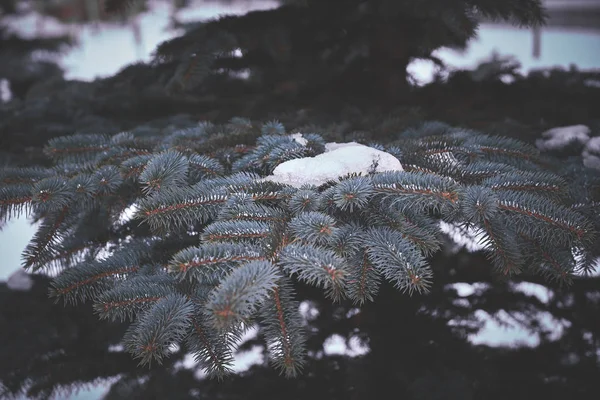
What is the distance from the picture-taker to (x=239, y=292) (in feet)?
2.51

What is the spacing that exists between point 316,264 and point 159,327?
0.34 metres

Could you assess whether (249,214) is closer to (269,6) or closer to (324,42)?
(324,42)

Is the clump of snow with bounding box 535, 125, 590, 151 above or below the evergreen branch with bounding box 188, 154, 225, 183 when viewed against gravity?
below

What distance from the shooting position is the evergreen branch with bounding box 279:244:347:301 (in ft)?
2.77

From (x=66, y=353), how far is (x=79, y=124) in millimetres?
1176

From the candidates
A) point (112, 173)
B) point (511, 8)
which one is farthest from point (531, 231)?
point (511, 8)

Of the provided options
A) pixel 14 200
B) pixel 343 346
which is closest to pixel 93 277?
pixel 14 200

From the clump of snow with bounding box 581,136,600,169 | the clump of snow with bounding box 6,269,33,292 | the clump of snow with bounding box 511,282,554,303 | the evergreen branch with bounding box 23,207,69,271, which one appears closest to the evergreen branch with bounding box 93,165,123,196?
the evergreen branch with bounding box 23,207,69,271

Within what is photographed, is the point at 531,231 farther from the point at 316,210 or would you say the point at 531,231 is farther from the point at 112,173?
the point at 112,173

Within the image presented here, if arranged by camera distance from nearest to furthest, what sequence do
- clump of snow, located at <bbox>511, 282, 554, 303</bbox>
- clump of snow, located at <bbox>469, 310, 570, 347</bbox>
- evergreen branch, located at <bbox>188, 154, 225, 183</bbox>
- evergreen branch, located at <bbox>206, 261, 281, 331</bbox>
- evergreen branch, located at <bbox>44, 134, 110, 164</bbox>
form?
evergreen branch, located at <bbox>206, 261, 281, 331</bbox> < evergreen branch, located at <bbox>188, 154, 225, 183</bbox> < evergreen branch, located at <bbox>44, 134, 110, 164</bbox> < clump of snow, located at <bbox>469, 310, 570, 347</bbox> < clump of snow, located at <bbox>511, 282, 554, 303</bbox>

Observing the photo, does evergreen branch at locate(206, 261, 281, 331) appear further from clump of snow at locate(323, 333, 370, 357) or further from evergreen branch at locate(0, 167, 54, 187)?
clump of snow at locate(323, 333, 370, 357)

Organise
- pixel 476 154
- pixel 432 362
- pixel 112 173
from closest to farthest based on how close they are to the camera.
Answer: pixel 112 173 → pixel 476 154 → pixel 432 362

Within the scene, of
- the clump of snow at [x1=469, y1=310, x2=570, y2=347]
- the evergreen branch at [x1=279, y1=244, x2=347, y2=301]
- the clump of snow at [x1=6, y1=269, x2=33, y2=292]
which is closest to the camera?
the evergreen branch at [x1=279, y1=244, x2=347, y2=301]

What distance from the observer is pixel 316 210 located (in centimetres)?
105
